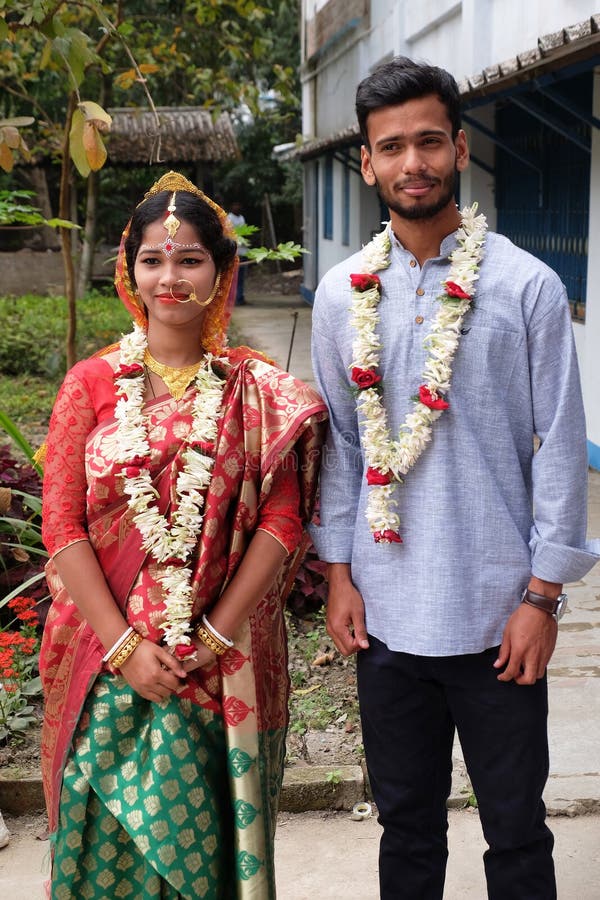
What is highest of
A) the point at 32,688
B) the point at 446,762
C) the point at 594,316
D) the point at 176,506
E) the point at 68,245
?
the point at 68,245

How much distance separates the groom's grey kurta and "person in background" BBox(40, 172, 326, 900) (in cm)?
26

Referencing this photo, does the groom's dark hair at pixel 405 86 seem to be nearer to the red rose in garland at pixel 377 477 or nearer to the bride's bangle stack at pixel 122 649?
the red rose in garland at pixel 377 477

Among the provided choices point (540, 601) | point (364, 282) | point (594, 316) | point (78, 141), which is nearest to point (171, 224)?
point (364, 282)

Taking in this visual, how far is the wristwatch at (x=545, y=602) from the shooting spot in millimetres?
2199

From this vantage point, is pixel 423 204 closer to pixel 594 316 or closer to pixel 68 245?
pixel 68 245

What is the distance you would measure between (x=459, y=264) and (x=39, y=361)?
9.37 m

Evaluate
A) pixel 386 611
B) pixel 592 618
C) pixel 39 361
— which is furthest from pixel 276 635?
pixel 39 361

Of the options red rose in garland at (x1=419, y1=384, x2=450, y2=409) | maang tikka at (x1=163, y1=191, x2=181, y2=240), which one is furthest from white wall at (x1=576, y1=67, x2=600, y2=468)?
maang tikka at (x1=163, y1=191, x2=181, y2=240)

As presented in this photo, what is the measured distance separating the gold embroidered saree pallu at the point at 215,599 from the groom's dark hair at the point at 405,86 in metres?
0.62

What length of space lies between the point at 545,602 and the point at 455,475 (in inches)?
12.5

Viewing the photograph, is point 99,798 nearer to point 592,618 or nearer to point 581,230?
point 592,618

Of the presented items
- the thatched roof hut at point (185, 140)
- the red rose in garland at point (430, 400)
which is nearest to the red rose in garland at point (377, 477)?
the red rose in garland at point (430, 400)

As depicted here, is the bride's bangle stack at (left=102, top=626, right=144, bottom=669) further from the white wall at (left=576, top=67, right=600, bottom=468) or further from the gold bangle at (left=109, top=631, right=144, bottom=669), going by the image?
the white wall at (left=576, top=67, right=600, bottom=468)

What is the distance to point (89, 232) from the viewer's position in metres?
13.5
